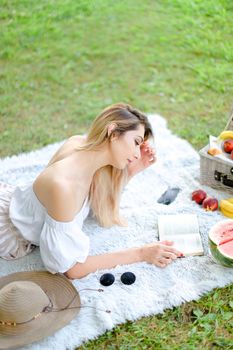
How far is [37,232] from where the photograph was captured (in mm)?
3551

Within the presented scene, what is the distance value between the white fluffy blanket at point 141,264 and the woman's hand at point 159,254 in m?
0.04

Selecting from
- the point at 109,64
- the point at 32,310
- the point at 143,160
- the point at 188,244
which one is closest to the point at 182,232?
the point at 188,244

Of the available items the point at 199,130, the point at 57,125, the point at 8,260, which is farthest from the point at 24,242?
the point at 199,130

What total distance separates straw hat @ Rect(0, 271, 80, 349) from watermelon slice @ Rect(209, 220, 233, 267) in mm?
915

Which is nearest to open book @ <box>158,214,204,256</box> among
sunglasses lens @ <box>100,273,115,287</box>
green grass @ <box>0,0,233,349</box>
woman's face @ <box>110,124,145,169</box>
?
sunglasses lens @ <box>100,273,115,287</box>

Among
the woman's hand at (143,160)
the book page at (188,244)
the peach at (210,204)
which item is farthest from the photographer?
the peach at (210,204)

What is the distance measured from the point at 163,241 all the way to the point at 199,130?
5.30 feet

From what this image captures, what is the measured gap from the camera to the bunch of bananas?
12.8 ft

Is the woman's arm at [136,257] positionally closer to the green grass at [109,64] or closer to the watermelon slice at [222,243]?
the watermelon slice at [222,243]

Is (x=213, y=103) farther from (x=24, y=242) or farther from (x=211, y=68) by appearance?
(x=24, y=242)

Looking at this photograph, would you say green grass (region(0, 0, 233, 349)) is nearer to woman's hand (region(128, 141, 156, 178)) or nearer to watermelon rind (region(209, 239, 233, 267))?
woman's hand (region(128, 141, 156, 178))

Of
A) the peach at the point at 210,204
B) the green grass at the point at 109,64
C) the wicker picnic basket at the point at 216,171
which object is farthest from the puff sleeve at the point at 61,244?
the green grass at the point at 109,64

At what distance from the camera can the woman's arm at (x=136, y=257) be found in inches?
137

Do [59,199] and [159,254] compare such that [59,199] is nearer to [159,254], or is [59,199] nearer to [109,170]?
[109,170]
